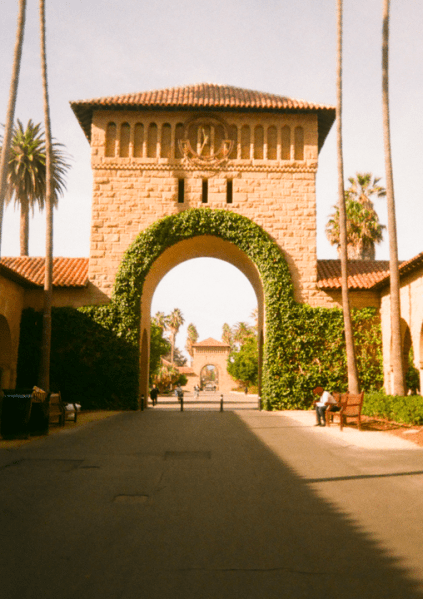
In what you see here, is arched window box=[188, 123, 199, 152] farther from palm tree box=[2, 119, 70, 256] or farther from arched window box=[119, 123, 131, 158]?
palm tree box=[2, 119, 70, 256]

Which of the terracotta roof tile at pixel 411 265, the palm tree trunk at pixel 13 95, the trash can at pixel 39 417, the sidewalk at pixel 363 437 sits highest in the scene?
the palm tree trunk at pixel 13 95

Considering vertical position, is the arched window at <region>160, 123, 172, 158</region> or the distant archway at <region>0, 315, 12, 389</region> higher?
the arched window at <region>160, 123, 172, 158</region>

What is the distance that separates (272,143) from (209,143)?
2763mm

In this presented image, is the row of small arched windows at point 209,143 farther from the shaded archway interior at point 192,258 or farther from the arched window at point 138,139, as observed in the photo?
the shaded archway interior at point 192,258

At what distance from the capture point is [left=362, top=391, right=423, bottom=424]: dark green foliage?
1346cm

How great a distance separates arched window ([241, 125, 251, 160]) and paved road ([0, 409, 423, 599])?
16184 millimetres

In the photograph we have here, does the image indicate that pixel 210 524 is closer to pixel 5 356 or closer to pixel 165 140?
pixel 5 356

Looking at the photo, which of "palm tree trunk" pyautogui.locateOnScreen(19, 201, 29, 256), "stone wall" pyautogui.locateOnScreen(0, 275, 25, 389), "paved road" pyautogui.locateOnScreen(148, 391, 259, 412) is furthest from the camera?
"palm tree trunk" pyautogui.locateOnScreen(19, 201, 29, 256)

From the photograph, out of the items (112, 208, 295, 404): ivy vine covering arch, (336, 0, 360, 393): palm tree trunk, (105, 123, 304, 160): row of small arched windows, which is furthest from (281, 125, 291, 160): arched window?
(336, 0, 360, 393): palm tree trunk

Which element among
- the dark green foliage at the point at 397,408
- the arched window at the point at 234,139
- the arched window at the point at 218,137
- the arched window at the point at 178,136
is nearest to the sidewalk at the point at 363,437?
the dark green foliage at the point at 397,408

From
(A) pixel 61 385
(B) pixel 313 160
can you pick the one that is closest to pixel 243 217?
(B) pixel 313 160

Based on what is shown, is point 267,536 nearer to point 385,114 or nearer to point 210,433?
point 210,433

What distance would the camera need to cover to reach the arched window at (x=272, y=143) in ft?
76.3

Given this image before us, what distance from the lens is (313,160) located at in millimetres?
23109
